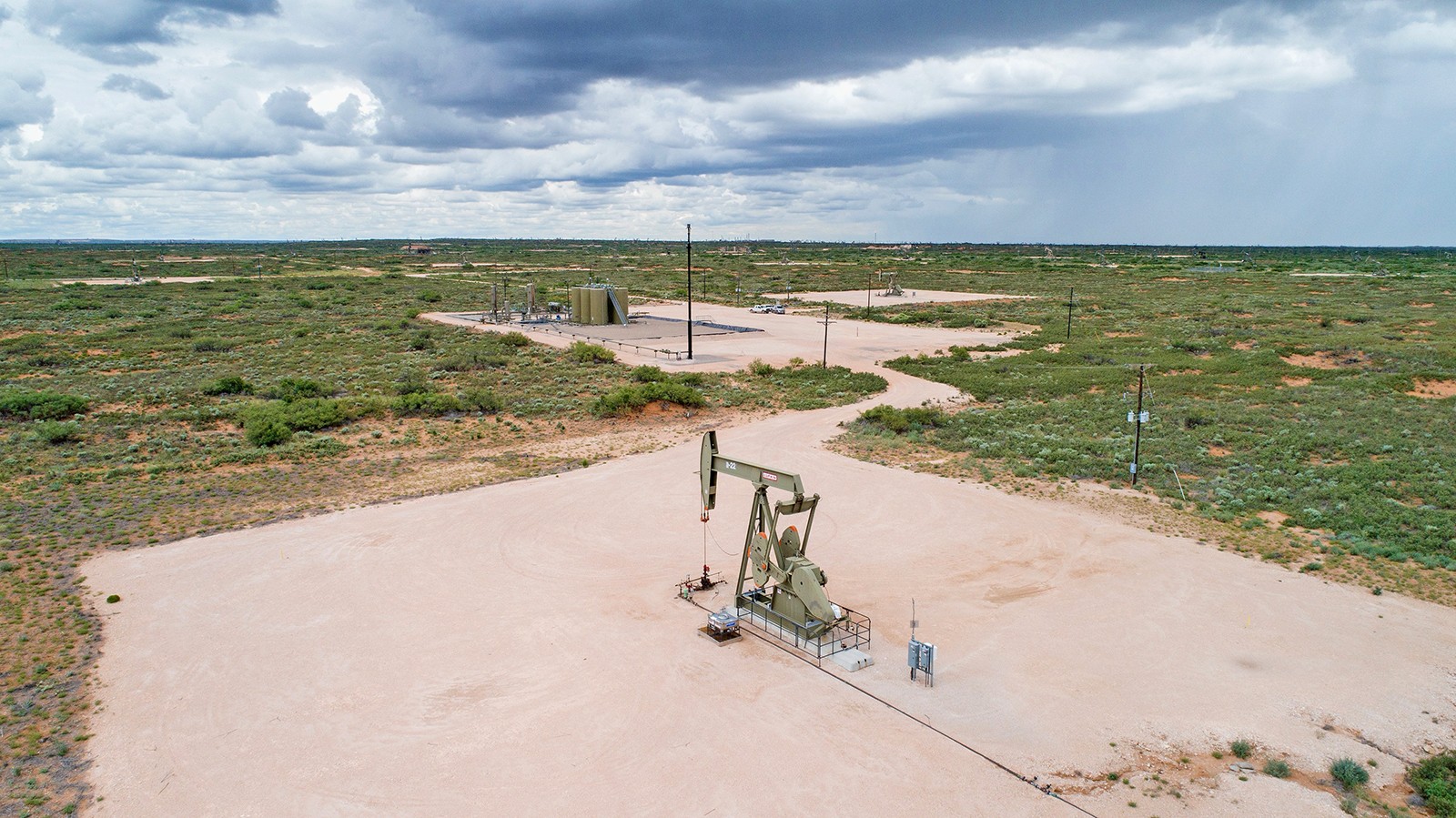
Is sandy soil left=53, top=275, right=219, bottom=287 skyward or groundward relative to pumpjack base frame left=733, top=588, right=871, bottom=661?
skyward

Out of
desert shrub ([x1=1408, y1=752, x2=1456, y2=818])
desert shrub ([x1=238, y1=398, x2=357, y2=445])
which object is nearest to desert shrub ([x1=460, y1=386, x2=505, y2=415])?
desert shrub ([x1=238, y1=398, x2=357, y2=445])

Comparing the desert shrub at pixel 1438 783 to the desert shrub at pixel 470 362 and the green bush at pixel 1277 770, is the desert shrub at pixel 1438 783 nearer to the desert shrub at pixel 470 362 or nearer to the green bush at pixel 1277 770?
the green bush at pixel 1277 770

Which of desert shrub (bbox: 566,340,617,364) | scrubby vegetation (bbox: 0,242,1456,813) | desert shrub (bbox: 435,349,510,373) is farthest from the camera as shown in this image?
desert shrub (bbox: 566,340,617,364)

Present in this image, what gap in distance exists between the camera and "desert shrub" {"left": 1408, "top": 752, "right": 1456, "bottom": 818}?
437 inches

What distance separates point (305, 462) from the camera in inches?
1156

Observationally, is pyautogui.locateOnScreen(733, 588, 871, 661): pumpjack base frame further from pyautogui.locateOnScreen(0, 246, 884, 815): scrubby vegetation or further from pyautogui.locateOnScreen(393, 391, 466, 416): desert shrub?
pyautogui.locateOnScreen(393, 391, 466, 416): desert shrub

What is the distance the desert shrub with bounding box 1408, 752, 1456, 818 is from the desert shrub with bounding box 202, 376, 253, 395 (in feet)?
147

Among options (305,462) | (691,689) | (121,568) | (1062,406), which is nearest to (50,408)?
(305,462)

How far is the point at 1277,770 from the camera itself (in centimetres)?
1199

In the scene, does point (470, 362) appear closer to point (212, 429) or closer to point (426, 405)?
point (426, 405)

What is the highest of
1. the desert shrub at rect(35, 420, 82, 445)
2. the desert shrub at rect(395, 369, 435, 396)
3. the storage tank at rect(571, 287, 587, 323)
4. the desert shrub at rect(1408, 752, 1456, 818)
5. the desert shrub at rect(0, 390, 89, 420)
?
the storage tank at rect(571, 287, 587, 323)

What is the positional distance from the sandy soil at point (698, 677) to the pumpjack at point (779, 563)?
967 mm

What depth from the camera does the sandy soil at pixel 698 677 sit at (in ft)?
39.0

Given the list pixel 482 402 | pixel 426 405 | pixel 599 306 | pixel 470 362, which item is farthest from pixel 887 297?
pixel 426 405
